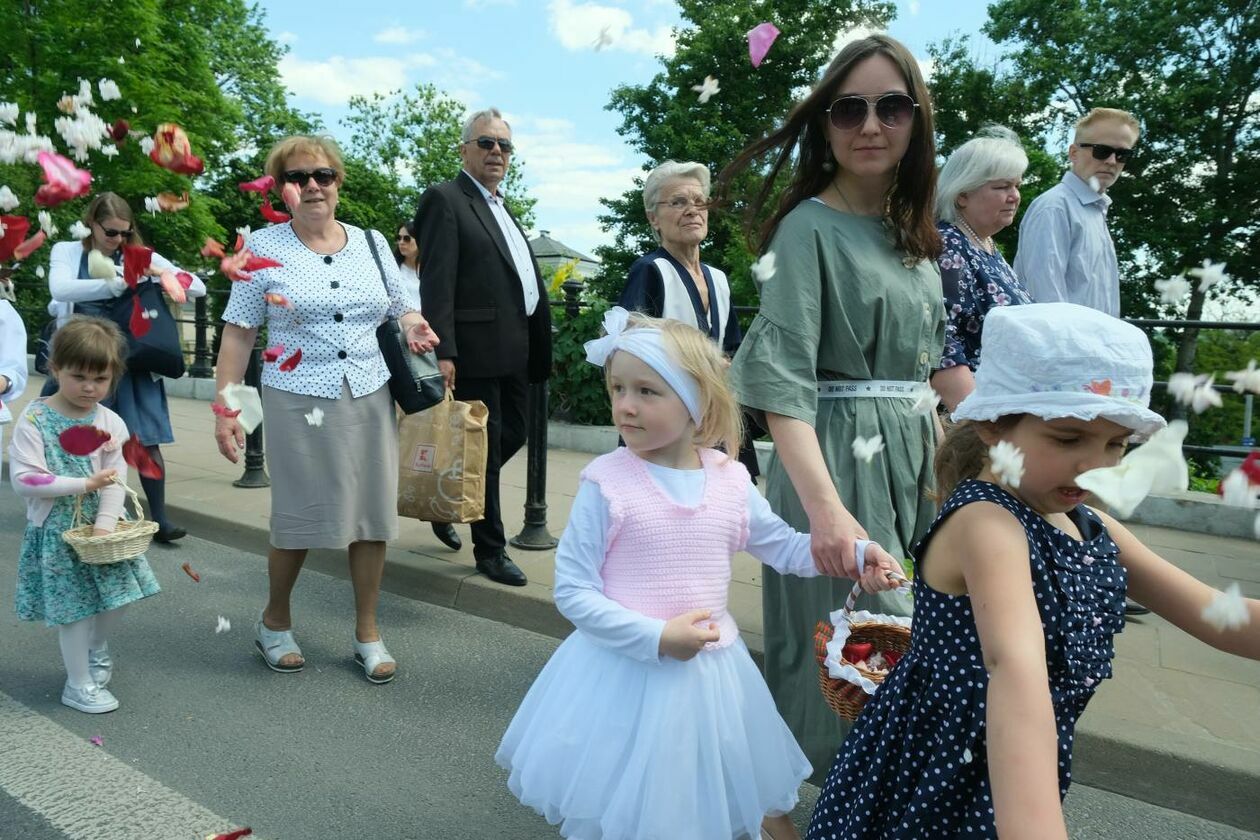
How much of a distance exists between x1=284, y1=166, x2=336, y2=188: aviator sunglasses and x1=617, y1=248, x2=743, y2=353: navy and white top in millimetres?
1377

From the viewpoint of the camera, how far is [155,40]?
543 inches

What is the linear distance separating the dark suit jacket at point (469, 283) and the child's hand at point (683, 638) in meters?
2.94

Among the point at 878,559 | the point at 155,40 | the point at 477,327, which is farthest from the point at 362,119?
the point at 878,559

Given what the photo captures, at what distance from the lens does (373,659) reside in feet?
13.0

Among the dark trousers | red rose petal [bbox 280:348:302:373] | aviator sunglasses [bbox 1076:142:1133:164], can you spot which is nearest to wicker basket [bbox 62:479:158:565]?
red rose petal [bbox 280:348:302:373]

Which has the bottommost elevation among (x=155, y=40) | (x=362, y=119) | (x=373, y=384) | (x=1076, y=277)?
(x=373, y=384)

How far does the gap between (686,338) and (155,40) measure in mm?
14272

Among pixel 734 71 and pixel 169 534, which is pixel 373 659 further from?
pixel 734 71

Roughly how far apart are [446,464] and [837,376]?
286 cm

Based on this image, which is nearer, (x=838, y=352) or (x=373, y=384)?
(x=838, y=352)

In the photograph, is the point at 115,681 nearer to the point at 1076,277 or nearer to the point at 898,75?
the point at 898,75

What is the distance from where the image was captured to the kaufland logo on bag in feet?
15.8

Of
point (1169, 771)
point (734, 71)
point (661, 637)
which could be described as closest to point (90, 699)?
point (661, 637)

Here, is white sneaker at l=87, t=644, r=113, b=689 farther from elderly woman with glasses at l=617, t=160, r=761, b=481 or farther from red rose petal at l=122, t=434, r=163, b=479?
elderly woman with glasses at l=617, t=160, r=761, b=481
